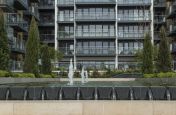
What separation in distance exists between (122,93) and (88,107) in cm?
302

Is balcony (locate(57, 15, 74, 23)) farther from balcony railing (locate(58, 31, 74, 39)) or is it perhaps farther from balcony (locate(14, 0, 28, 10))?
balcony (locate(14, 0, 28, 10))

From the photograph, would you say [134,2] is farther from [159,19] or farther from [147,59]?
[147,59]

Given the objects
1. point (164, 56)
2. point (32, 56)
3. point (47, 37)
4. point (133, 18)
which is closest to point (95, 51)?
point (133, 18)

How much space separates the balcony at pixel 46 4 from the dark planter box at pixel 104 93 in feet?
193

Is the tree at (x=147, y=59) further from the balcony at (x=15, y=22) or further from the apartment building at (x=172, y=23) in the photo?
the apartment building at (x=172, y=23)

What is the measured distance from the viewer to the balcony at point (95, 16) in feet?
239

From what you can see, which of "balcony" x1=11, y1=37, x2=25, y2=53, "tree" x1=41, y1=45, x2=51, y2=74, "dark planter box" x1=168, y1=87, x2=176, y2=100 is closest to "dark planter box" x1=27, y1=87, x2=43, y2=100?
"dark planter box" x1=168, y1=87, x2=176, y2=100

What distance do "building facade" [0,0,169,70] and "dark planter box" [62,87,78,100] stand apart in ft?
176

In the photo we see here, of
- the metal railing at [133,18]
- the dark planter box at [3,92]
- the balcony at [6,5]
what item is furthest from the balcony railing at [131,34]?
the dark planter box at [3,92]

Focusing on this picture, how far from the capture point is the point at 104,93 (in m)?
17.5

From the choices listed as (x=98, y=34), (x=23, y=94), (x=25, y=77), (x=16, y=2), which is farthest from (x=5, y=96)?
(x=98, y=34)

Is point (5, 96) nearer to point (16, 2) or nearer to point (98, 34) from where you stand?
point (16, 2)

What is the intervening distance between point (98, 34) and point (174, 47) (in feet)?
53.6

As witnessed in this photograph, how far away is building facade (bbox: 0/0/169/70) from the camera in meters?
72.8
